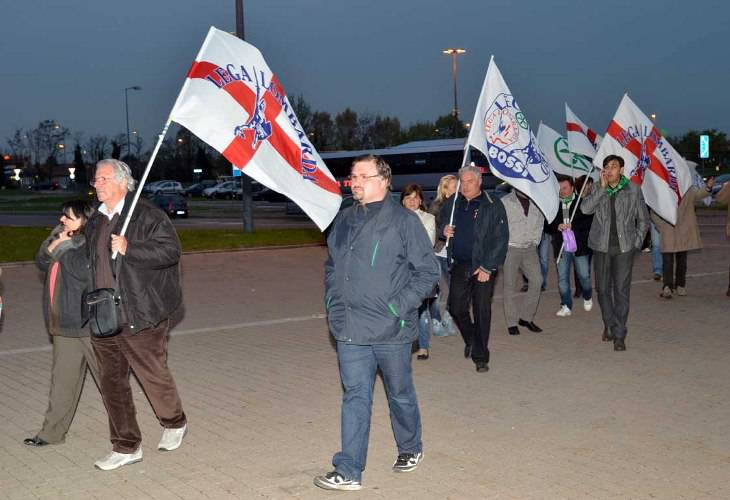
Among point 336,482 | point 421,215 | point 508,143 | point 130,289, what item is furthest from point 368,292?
point 508,143

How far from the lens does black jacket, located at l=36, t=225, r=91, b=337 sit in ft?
20.1

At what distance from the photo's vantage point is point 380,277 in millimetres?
5352

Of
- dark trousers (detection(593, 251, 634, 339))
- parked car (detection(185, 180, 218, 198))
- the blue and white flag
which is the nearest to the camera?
the blue and white flag

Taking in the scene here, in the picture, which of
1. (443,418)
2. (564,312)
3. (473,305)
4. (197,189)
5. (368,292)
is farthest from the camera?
(197,189)

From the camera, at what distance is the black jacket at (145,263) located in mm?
5746

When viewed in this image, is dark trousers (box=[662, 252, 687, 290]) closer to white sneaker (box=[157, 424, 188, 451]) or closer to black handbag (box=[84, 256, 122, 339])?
white sneaker (box=[157, 424, 188, 451])

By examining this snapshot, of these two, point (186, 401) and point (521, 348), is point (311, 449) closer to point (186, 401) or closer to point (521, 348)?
point (186, 401)

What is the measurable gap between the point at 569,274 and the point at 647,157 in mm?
1651

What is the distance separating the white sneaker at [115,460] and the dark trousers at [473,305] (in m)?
3.51

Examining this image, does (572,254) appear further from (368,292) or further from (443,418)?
(368,292)

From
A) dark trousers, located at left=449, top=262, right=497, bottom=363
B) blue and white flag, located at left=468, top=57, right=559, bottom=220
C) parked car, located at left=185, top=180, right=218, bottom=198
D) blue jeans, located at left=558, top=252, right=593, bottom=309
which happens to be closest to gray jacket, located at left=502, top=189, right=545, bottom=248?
blue and white flag, located at left=468, top=57, right=559, bottom=220

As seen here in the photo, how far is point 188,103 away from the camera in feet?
20.8

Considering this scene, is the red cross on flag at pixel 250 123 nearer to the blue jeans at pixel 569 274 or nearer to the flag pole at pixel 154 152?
the flag pole at pixel 154 152

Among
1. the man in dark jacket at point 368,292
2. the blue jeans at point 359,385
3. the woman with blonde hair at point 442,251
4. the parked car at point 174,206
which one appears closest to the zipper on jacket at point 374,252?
the man in dark jacket at point 368,292
